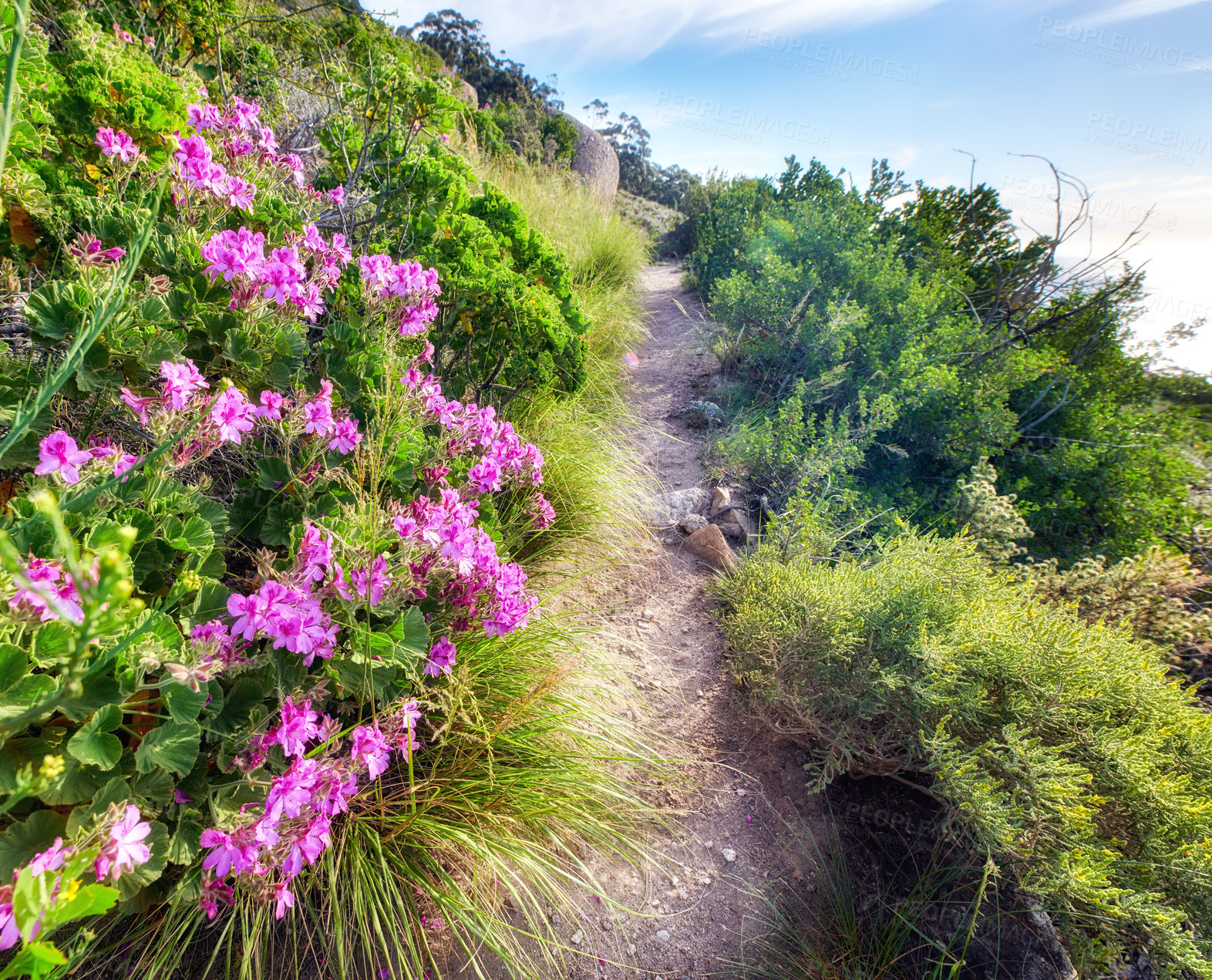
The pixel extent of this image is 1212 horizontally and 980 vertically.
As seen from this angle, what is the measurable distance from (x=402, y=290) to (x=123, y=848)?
1545 millimetres

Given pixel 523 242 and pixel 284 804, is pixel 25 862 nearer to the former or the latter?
pixel 284 804

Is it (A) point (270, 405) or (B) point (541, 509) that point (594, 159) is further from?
(A) point (270, 405)

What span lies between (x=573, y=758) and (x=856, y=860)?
1.23 metres

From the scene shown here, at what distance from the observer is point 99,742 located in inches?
37.4

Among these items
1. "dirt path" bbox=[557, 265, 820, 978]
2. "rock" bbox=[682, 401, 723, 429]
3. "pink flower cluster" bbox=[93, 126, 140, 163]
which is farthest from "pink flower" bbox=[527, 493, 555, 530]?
"rock" bbox=[682, 401, 723, 429]

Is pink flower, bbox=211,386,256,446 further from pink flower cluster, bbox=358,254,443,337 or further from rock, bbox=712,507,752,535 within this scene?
rock, bbox=712,507,752,535

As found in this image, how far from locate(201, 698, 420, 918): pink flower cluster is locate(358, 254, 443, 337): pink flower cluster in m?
1.22

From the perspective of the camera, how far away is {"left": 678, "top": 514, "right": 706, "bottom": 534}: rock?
12.0 ft

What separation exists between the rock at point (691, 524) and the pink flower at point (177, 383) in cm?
288

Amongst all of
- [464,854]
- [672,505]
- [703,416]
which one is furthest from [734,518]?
[464,854]

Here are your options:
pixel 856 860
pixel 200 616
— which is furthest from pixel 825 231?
pixel 200 616

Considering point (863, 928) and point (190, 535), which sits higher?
point (190, 535)

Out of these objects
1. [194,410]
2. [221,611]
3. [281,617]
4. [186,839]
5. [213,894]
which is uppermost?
[194,410]

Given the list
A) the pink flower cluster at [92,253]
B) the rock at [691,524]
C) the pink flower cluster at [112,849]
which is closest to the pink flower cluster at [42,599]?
the pink flower cluster at [112,849]
